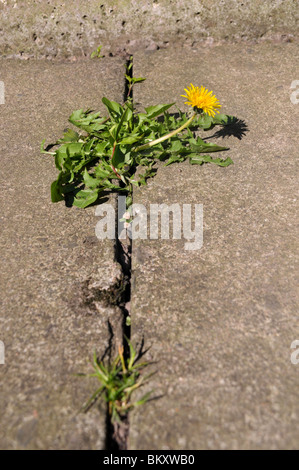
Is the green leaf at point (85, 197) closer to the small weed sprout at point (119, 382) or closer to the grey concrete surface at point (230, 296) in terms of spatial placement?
the grey concrete surface at point (230, 296)

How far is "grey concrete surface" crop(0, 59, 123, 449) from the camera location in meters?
1.26

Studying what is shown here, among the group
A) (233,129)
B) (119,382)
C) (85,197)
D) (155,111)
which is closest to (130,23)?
(155,111)

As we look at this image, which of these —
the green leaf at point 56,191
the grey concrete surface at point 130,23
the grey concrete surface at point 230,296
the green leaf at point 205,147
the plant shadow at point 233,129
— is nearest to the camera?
the grey concrete surface at point 230,296

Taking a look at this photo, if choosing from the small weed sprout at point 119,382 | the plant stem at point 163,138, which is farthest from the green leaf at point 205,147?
the small weed sprout at point 119,382

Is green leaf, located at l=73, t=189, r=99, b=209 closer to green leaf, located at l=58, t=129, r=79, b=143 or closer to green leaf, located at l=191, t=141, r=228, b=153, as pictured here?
green leaf, located at l=58, t=129, r=79, b=143

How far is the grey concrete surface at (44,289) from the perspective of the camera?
1258 mm

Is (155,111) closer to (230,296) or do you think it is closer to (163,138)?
(163,138)

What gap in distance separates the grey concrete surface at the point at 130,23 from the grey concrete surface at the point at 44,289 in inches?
22.9

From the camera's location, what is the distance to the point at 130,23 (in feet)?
9.69

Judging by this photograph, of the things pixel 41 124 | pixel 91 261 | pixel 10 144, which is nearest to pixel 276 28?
pixel 41 124

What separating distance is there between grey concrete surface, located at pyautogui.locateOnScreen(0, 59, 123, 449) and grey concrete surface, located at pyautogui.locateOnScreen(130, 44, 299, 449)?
0.16 metres

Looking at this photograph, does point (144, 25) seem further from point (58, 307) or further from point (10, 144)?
point (58, 307)

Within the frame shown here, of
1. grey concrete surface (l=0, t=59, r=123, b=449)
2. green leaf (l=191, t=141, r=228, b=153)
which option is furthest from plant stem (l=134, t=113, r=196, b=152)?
grey concrete surface (l=0, t=59, r=123, b=449)

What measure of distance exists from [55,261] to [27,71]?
1656 mm
